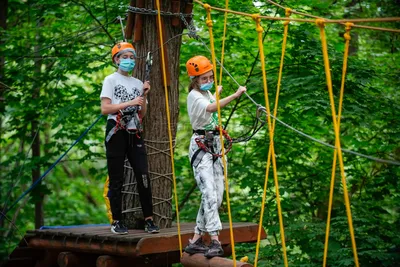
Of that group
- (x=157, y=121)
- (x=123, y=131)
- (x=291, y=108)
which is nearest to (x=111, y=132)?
(x=123, y=131)

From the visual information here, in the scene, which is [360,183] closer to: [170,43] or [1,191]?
[170,43]

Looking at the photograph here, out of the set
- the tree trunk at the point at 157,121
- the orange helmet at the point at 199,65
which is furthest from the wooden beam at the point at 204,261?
the orange helmet at the point at 199,65

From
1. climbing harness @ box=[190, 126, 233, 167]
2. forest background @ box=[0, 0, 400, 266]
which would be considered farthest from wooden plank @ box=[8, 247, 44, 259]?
climbing harness @ box=[190, 126, 233, 167]

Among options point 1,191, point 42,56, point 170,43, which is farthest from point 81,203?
point 170,43

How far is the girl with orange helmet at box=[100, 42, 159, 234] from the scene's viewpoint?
14.7ft

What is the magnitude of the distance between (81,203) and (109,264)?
887 centimetres

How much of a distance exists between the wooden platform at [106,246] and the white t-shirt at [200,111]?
803 millimetres

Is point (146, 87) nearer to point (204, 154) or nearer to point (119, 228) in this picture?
point (204, 154)

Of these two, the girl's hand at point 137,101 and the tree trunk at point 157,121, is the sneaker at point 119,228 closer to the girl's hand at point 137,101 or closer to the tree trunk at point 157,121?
the tree trunk at point 157,121

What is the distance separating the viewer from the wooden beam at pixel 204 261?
3.66 metres

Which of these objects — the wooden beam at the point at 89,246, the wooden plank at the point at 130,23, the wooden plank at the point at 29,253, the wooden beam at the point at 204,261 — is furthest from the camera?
the wooden plank at the point at 29,253

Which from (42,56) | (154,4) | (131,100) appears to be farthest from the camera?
(42,56)

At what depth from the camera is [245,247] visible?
658cm

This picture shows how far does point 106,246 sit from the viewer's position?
450 centimetres
